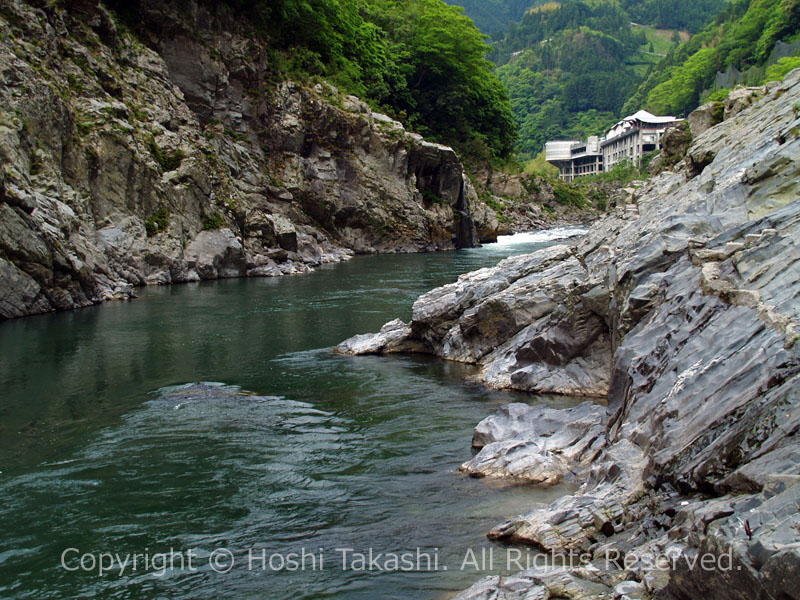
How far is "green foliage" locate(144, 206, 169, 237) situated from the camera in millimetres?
36375

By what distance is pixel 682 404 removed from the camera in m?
6.87

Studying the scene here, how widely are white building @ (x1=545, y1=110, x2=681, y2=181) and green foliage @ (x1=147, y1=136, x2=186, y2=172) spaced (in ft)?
336

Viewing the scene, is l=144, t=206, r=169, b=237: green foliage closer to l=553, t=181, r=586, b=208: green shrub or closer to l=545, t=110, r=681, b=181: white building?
l=553, t=181, r=586, b=208: green shrub

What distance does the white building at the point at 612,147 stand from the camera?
143 metres

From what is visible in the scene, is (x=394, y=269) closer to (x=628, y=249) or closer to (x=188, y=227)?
(x=188, y=227)


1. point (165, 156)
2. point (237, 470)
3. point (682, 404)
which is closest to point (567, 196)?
point (165, 156)

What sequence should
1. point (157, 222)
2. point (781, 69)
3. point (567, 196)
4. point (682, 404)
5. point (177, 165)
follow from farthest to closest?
1. point (567, 196)
2. point (781, 69)
3. point (177, 165)
4. point (157, 222)
5. point (682, 404)

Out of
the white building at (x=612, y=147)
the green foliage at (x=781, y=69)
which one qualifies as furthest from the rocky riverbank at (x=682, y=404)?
the white building at (x=612, y=147)

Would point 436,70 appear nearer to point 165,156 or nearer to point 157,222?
point 165,156

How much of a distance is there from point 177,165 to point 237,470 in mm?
33415

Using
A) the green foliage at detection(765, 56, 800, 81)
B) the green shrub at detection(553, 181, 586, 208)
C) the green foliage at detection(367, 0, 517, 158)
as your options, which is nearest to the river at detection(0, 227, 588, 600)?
the green foliage at detection(367, 0, 517, 158)


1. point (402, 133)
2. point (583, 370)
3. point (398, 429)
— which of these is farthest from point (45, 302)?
point (402, 133)

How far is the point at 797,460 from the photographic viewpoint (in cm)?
468

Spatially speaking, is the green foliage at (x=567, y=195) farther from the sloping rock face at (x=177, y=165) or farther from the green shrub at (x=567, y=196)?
the sloping rock face at (x=177, y=165)
